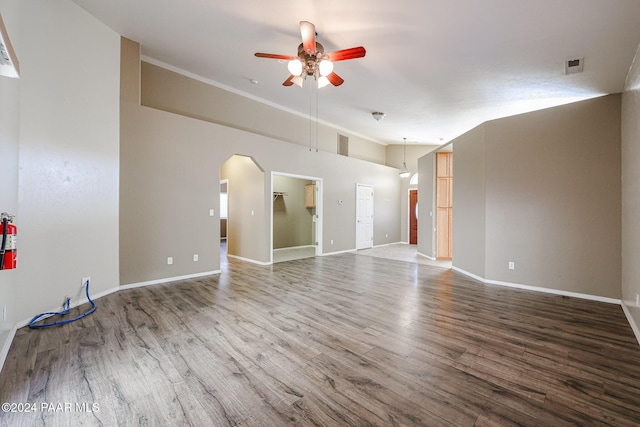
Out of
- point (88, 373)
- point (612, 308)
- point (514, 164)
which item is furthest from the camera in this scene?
point (514, 164)

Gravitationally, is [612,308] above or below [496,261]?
below

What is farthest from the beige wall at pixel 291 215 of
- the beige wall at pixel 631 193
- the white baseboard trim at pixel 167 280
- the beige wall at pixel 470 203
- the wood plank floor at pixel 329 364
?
the beige wall at pixel 631 193

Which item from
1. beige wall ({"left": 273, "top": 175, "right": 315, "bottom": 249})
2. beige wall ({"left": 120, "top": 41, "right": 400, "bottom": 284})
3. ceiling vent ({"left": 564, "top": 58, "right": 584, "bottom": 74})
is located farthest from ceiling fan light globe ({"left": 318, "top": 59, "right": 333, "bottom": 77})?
beige wall ({"left": 273, "top": 175, "right": 315, "bottom": 249})

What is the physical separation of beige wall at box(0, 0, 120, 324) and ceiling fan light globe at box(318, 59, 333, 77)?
9.71 feet

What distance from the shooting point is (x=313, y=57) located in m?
3.28

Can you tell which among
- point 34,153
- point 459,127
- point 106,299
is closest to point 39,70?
point 34,153

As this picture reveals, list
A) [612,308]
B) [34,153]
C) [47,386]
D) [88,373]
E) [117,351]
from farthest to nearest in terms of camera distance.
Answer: [612,308] < [34,153] < [117,351] < [88,373] < [47,386]

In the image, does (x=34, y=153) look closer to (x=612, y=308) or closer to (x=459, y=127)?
(x=612, y=308)

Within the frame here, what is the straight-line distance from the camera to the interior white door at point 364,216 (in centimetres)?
855

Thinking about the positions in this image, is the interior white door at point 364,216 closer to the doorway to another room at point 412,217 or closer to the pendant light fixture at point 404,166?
the pendant light fixture at point 404,166

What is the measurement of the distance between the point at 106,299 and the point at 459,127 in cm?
864

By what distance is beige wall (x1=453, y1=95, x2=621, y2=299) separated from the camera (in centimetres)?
385

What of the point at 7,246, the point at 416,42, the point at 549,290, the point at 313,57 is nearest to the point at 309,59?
the point at 313,57

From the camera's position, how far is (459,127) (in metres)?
7.41
